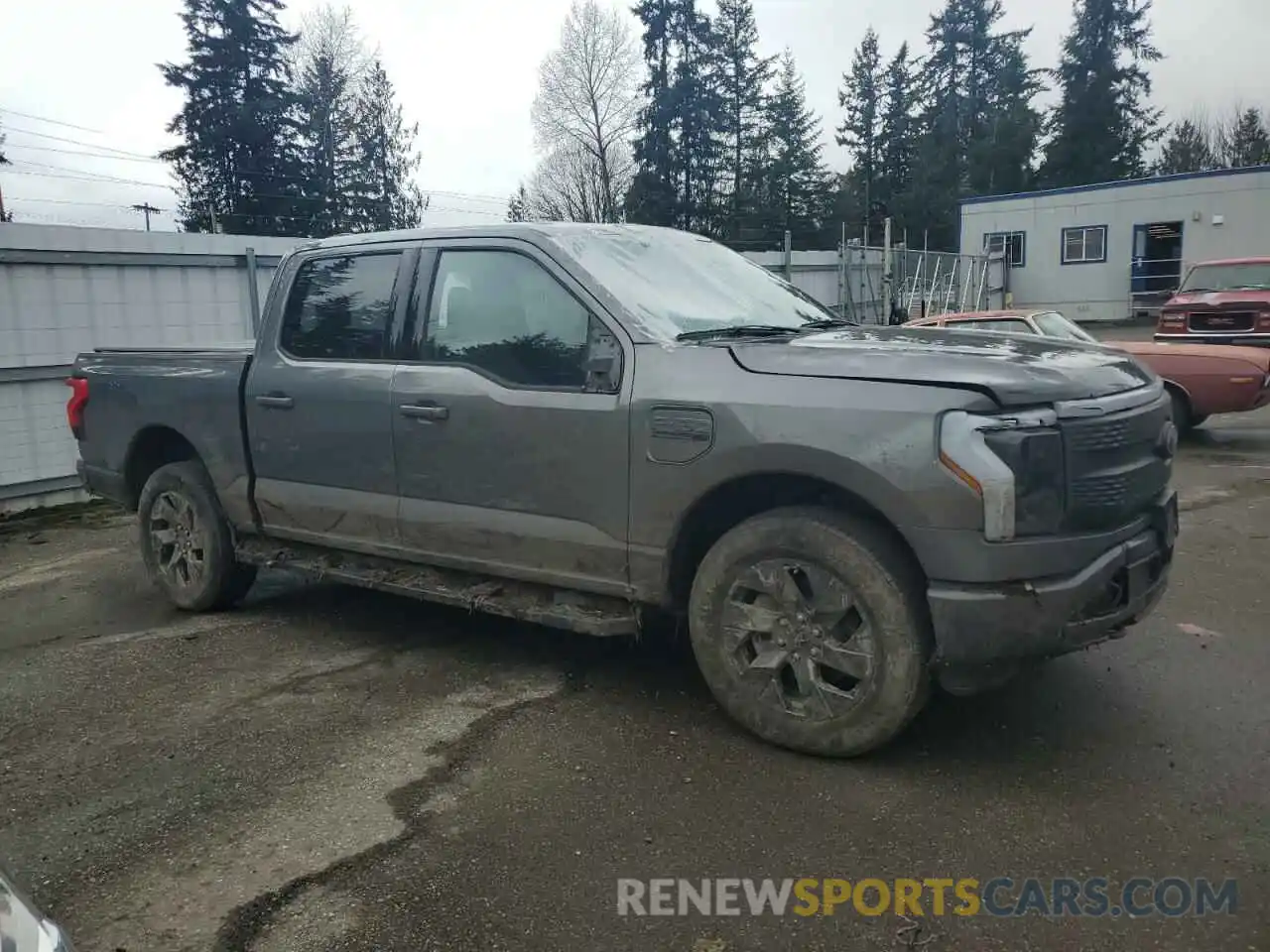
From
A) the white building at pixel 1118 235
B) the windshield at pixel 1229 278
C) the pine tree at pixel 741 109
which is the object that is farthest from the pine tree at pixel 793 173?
the windshield at pixel 1229 278

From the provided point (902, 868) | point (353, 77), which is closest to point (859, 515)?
point (902, 868)

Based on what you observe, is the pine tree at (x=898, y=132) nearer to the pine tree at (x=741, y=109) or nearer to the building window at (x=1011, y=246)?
the pine tree at (x=741, y=109)

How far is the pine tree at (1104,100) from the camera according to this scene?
163ft

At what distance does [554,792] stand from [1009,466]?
1.85 m

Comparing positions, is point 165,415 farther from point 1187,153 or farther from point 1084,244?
point 1187,153

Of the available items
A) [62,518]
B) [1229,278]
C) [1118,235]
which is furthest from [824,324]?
[1118,235]

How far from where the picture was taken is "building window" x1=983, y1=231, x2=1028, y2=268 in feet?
110

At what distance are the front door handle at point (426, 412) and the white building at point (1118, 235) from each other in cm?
3072

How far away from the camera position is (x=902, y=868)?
9.55 ft

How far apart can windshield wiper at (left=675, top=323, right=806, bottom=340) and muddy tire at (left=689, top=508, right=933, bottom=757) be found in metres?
0.84

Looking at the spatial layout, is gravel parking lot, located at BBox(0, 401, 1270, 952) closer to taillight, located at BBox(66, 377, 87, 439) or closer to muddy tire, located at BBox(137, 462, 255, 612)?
muddy tire, located at BBox(137, 462, 255, 612)

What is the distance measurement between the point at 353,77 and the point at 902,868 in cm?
4264

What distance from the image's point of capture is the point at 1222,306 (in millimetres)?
13156

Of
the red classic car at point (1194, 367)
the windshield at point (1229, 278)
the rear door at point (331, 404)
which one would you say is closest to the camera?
the rear door at point (331, 404)
